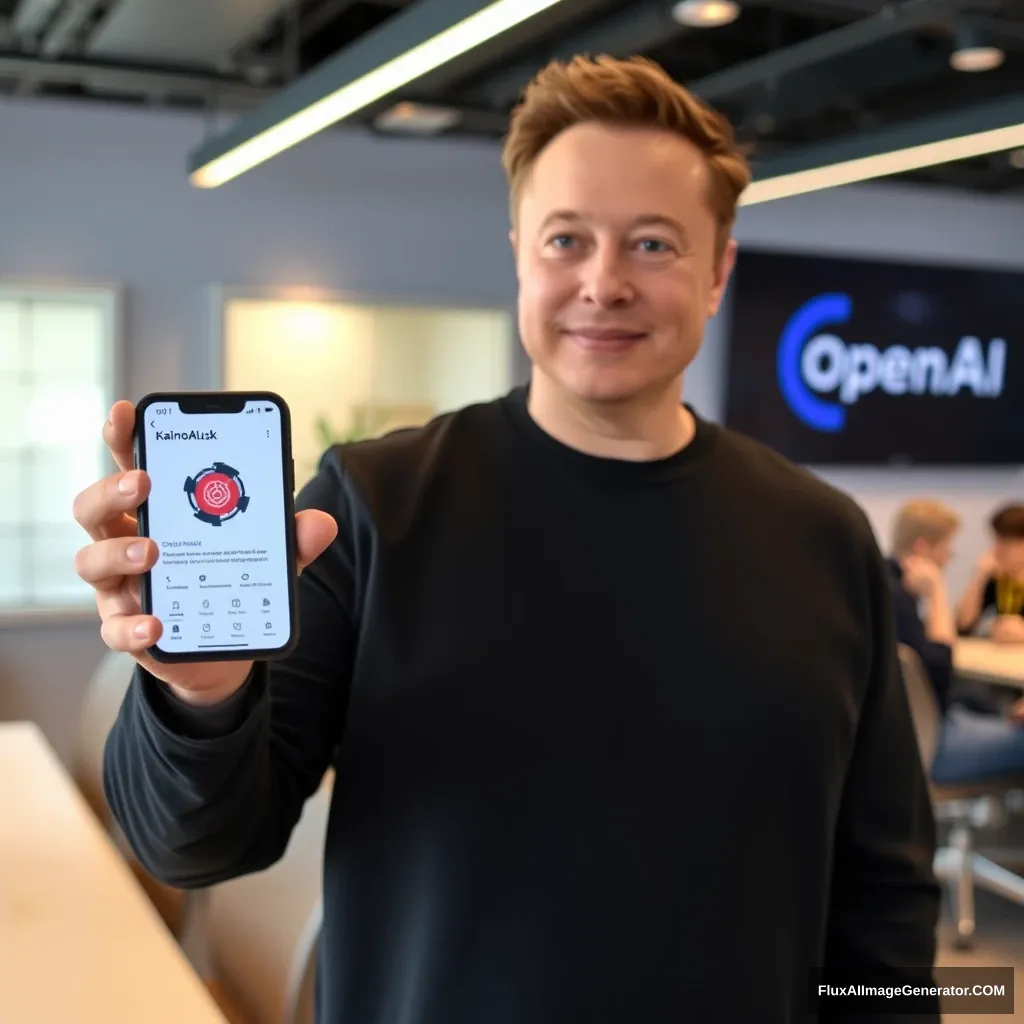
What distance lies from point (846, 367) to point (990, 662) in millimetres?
2539

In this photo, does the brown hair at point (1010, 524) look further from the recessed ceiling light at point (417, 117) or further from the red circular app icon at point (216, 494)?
the red circular app icon at point (216, 494)

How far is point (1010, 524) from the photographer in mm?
4816

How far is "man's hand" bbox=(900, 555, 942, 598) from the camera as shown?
170 inches

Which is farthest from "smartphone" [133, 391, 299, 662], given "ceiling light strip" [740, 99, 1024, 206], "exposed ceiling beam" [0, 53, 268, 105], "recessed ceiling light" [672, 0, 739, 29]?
"exposed ceiling beam" [0, 53, 268, 105]

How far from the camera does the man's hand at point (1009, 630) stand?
15.4 feet

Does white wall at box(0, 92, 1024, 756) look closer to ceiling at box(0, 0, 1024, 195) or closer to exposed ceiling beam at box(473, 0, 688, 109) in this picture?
ceiling at box(0, 0, 1024, 195)

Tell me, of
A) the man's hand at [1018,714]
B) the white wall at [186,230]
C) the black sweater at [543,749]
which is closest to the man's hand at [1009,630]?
the man's hand at [1018,714]

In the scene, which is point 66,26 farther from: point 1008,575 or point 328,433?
point 1008,575

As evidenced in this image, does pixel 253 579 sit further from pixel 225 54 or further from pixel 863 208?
pixel 863 208

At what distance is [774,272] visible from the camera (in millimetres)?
6238

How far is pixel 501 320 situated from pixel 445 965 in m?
4.82

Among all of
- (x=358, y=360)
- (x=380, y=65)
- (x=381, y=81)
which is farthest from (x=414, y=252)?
(x=380, y=65)

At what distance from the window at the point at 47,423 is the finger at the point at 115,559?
4286 mm

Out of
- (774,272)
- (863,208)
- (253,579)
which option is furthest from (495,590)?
(863,208)
